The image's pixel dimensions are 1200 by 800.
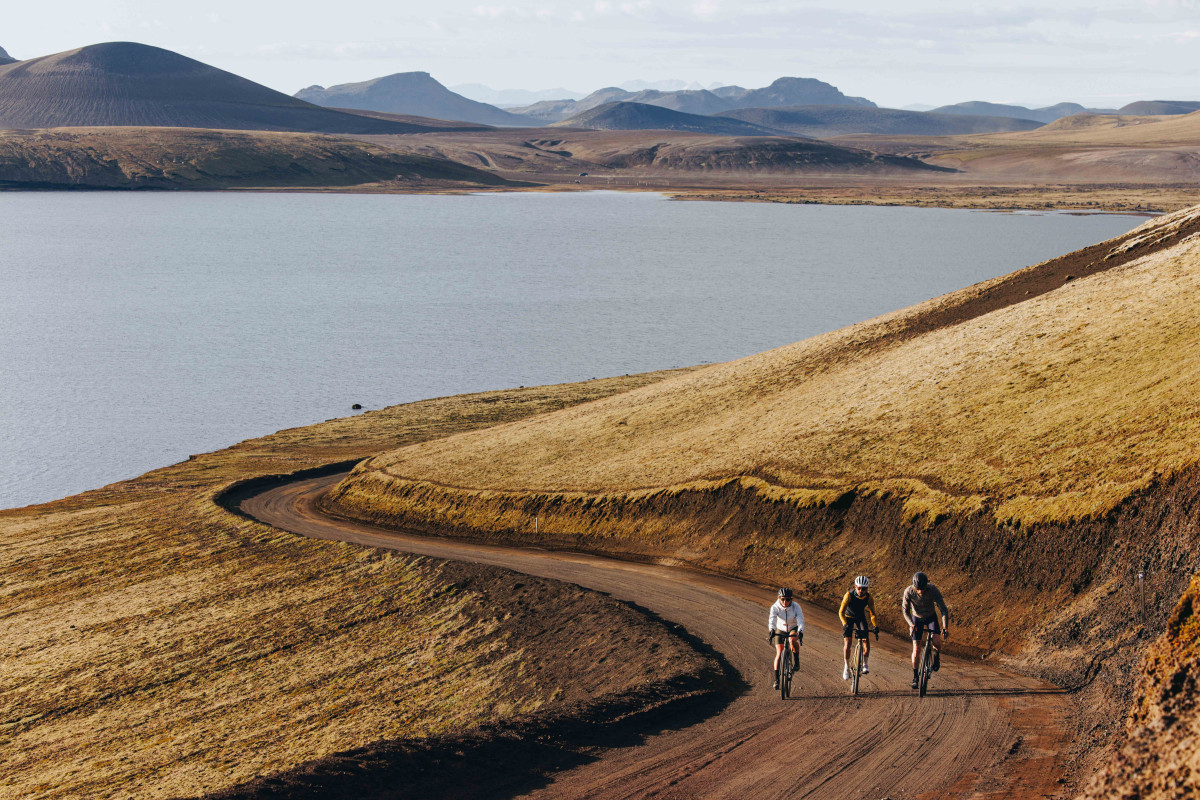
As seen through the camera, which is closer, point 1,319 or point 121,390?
point 121,390

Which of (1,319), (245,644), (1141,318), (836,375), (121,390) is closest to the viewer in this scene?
(245,644)

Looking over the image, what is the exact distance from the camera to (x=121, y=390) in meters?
105

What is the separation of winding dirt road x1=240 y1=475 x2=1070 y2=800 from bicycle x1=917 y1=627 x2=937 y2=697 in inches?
13.1

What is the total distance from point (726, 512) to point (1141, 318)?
18808mm

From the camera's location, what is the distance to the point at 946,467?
36.2m

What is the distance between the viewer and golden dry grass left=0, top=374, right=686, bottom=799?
89.9ft

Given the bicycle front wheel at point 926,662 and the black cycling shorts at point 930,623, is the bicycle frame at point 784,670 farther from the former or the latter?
the bicycle front wheel at point 926,662

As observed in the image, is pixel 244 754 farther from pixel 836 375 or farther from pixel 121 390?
pixel 121 390

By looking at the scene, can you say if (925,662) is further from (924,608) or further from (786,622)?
(786,622)

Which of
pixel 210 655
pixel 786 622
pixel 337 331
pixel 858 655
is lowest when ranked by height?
pixel 210 655

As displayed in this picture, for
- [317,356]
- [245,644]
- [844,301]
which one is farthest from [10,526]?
[844,301]

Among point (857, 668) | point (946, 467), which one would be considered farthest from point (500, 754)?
point (946, 467)

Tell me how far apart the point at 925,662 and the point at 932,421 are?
18.9 meters

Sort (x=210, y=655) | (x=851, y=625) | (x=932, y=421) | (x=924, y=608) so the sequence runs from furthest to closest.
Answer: (x=932, y=421) → (x=210, y=655) → (x=851, y=625) → (x=924, y=608)
